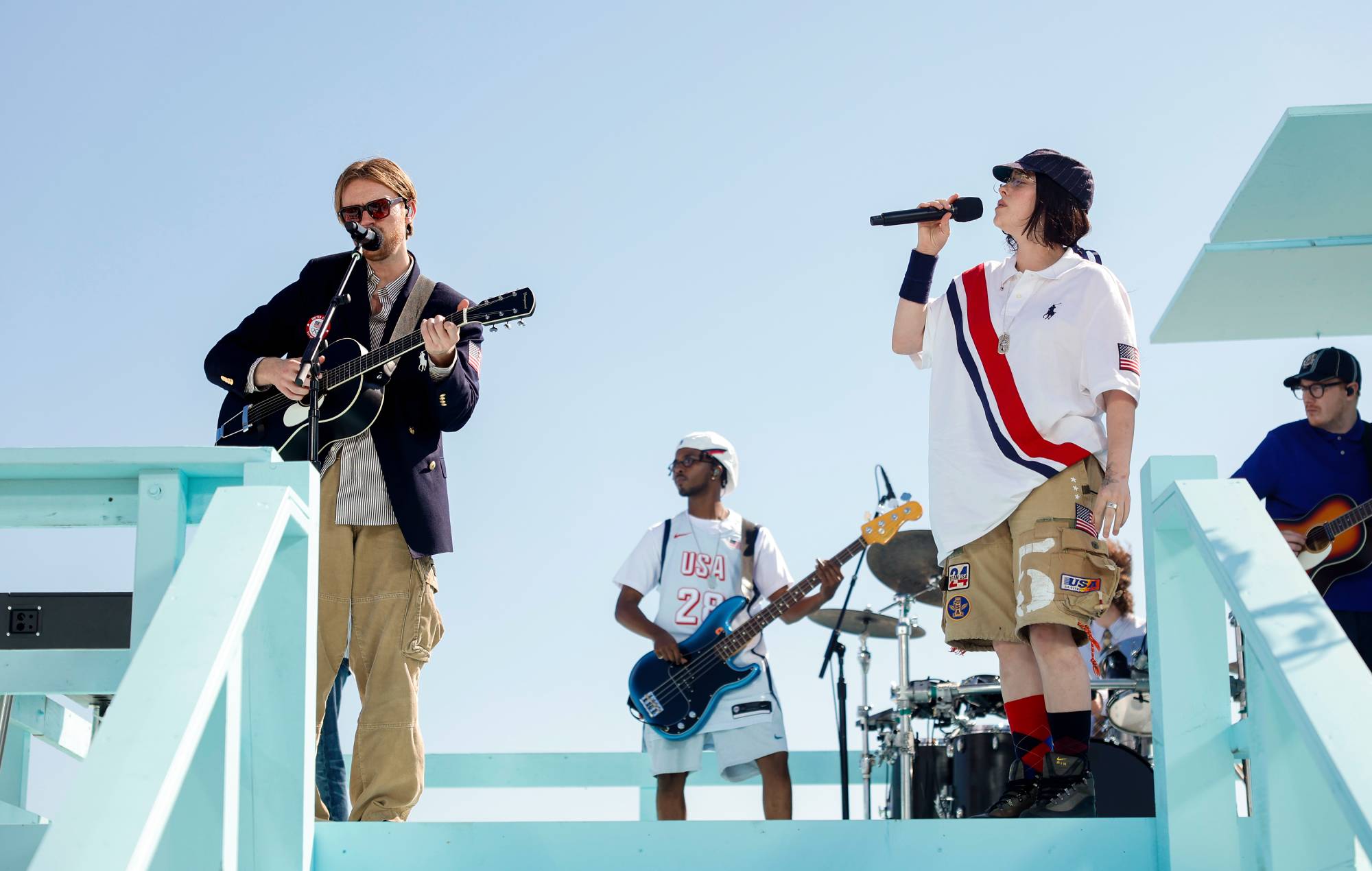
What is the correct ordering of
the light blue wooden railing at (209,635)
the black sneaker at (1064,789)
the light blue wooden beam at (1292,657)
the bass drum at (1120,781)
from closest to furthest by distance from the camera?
the light blue wooden beam at (1292,657) → the light blue wooden railing at (209,635) → the black sneaker at (1064,789) → the bass drum at (1120,781)

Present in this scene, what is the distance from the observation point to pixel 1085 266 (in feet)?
12.0

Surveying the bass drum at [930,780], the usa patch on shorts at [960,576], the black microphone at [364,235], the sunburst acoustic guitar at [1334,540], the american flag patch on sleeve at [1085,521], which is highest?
the black microphone at [364,235]

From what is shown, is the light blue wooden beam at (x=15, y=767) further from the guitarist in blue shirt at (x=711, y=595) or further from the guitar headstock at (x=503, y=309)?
the guitarist in blue shirt at (x=711, y=595)

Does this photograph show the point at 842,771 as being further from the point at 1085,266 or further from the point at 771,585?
the point at 1085,266

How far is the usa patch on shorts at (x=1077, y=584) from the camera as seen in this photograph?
330 cm

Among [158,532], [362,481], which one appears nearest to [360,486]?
[362,481]

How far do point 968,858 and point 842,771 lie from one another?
3939mm

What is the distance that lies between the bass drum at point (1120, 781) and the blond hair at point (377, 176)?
303 centimetres

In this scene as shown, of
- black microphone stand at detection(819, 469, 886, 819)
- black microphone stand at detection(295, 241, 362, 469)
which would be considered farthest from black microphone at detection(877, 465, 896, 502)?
black microphone stand at detection(295, 241, 362, 469)

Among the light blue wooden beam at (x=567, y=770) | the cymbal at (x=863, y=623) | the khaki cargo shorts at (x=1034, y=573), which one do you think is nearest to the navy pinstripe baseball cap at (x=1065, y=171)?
the khaki cargo shorts at (x=1034, y=573)

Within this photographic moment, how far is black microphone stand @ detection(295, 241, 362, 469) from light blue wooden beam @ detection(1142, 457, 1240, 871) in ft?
7.00

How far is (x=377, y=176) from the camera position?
13.6 feet

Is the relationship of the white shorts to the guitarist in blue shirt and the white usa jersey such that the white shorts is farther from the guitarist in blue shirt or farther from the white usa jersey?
the white usa jersey

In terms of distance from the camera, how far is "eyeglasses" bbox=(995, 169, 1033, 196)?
3.77 meters
